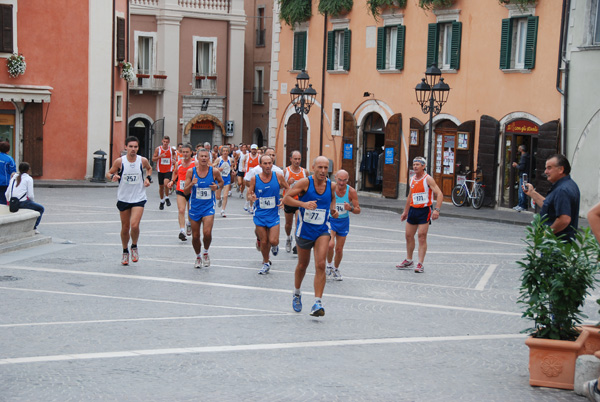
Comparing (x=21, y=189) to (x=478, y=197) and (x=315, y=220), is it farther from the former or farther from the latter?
(x=478, y=197)

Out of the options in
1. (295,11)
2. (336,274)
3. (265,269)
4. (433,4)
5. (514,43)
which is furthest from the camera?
(295,11)

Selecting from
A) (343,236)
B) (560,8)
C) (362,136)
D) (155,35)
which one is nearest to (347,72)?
(362,136)

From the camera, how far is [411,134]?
33938 millimetres

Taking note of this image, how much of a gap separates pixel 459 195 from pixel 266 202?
659 inches

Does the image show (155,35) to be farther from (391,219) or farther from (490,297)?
(490,297)

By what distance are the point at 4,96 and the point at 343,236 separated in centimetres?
2361

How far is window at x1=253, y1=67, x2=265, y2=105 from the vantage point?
53006 millimetres

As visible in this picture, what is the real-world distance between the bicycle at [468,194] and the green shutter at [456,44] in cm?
373

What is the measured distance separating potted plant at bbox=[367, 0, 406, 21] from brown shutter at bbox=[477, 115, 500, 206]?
6272 millimetres

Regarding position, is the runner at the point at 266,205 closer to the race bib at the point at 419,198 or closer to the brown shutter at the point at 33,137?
the race bib at the point at 419,198

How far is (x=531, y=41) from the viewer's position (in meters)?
Result: 28.7

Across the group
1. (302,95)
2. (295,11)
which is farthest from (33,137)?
(295,11)

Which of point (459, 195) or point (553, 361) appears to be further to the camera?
point (459, 195)

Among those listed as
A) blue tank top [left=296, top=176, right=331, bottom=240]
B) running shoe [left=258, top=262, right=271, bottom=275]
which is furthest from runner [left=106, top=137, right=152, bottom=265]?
blue tank top [left=296, top=176, right=331, bottom=240]
